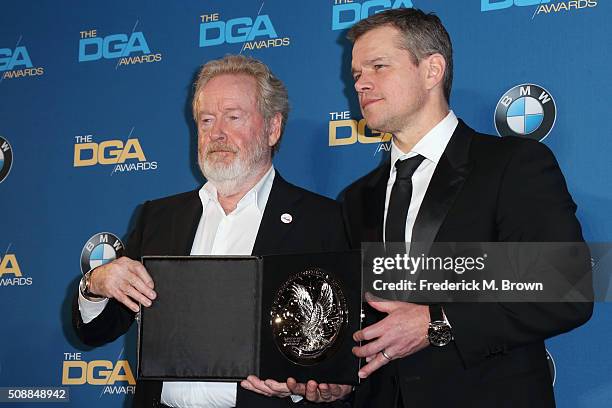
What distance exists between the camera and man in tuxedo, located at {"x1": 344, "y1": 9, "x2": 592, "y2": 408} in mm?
2279

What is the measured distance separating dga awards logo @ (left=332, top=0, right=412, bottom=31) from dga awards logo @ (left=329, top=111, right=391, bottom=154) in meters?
0.40

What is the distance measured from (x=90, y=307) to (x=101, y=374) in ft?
4.30

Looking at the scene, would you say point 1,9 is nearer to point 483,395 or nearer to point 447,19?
point 447,19

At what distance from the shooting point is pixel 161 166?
414 centimetres

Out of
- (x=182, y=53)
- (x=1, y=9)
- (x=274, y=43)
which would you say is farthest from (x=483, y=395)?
(x=1, y=9)

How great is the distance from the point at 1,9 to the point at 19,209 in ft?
3.67

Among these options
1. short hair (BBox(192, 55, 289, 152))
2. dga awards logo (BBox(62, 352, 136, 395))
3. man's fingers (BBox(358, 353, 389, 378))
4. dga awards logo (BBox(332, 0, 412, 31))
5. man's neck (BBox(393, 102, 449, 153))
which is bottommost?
dga awards logo (BBox(62, 352, 136, 395))

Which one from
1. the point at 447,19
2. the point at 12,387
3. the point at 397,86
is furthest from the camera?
the point at 12,387

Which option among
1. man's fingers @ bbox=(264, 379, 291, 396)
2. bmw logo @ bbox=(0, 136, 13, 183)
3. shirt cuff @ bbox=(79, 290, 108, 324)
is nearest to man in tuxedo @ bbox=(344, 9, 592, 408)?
man's fingers @ bbox=(264, 379, 291, 396)

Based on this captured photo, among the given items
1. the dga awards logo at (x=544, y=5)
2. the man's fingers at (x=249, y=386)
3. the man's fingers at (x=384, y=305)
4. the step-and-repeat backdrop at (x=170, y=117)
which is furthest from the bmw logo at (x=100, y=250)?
the man's fingers at (x=384, y=305)

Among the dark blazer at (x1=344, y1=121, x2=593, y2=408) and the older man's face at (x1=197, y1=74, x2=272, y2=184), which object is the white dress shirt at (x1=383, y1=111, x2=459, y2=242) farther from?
the older man's face at (x1=197, y1=74, x2=272, y2=184)

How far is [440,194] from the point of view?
2.51m

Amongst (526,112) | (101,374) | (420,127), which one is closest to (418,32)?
(420,127)

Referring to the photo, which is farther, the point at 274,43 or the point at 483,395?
the point at 274,43
